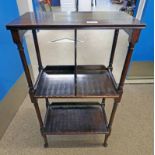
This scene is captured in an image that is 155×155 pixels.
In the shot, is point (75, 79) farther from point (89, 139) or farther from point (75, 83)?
point (89, 139)

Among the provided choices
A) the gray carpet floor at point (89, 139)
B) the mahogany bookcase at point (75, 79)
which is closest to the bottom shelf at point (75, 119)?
the mahogany bookcase at point (75, 79)

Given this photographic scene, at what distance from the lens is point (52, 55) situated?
9.84ft

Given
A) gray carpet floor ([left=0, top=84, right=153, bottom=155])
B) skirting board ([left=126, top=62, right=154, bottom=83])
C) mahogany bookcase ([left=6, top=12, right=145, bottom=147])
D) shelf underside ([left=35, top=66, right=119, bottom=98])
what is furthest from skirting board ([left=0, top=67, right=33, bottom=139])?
skirting board ([left=126, top=62, right=154, bottom=83])

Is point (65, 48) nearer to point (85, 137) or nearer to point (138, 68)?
point (138, 68)

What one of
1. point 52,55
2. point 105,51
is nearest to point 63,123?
point 52,55

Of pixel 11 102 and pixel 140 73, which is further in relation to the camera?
pixel 140 73

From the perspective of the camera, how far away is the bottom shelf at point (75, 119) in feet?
4.16

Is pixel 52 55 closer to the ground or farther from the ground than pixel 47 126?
closer to the ground

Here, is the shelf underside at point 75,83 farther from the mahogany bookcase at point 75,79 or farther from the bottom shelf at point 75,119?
the bottom shelf at point 75,119

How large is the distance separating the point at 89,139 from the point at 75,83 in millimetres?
Answer: 651

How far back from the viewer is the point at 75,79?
45.8 inches

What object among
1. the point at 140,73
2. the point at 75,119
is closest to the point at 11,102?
the point at 75,119

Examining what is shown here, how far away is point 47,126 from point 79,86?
493 millimetres

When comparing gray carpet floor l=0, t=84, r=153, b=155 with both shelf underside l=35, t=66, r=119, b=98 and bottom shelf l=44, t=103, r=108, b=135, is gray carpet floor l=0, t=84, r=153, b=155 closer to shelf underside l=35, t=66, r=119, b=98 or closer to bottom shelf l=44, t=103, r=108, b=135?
bottom shelf l=44, t=103, r=108, b=135
